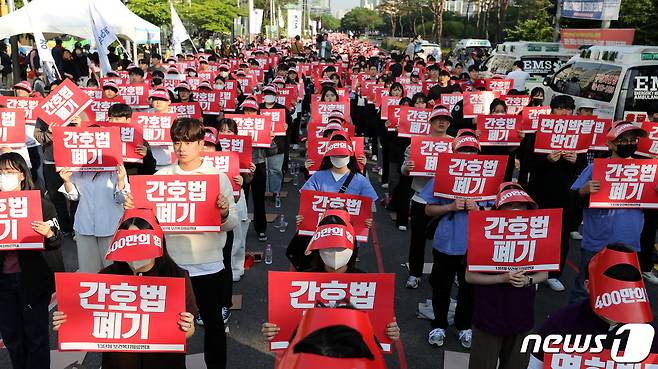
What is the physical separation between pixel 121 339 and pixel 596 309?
2639mm

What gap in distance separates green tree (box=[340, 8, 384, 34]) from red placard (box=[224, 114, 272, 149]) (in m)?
128

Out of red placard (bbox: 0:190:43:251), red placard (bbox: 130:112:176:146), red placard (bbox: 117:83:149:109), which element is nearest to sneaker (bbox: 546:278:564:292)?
red placard (bbox: 130:112:176:146)

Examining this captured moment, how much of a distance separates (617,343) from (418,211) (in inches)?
141

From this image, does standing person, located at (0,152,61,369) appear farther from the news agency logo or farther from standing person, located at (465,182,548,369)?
the news agency logo

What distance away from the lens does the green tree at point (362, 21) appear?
137625 mm

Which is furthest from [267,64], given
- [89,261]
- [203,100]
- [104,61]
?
[89,261]

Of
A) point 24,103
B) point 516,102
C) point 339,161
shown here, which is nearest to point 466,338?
point 339,161

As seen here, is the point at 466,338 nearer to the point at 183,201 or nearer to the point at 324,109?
the point at 183,201

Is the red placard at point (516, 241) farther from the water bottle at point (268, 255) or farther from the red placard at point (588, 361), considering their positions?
the water bottle at point (268, 255)

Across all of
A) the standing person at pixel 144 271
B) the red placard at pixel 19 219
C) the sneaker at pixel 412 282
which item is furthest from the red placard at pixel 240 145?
the standing person at pixel 144 271

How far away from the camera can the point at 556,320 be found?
311 cm

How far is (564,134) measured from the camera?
7.18 m

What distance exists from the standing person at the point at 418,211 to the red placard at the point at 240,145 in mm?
1870

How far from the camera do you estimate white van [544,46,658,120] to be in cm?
1051
